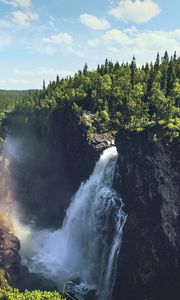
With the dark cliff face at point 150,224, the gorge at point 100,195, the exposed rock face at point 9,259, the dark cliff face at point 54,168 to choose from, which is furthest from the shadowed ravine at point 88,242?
the dark cliff face at point 54,168

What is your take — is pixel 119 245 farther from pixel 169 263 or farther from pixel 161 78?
A: pixel 161 78

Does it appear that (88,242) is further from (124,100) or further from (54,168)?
(124,100)

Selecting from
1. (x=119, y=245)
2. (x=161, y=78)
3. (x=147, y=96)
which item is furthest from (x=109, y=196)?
(x=161, y=78)

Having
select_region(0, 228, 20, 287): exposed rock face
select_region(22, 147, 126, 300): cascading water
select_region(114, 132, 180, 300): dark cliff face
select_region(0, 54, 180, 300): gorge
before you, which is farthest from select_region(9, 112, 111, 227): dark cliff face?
select_region(0, 228, 20, 287): exposed rock face

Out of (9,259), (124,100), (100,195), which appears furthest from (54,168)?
(9,259)

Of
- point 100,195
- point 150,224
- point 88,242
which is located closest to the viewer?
point 150,224

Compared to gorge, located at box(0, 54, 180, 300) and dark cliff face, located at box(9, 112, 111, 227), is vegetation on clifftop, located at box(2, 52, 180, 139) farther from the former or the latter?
dark cliff face, located at box(9, 112, 111, 227)

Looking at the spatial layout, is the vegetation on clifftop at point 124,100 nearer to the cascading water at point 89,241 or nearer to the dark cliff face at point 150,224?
the dark cliff face at point 150,224
